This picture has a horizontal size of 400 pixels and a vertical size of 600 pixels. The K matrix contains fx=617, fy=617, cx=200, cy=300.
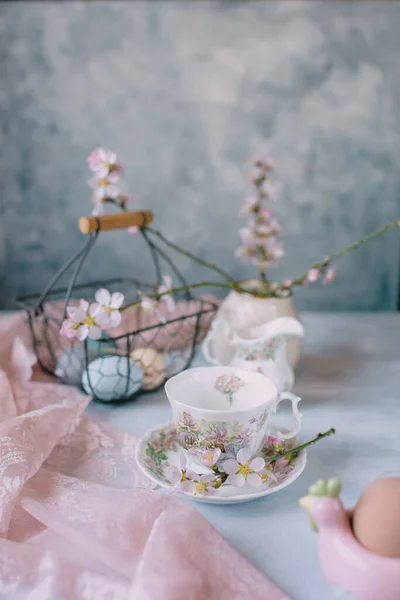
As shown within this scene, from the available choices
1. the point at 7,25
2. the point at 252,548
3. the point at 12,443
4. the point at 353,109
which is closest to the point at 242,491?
the point at 252,548

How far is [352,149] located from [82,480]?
932 millimetres

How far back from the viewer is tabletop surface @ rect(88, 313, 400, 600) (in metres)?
0.54

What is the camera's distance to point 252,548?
549mm

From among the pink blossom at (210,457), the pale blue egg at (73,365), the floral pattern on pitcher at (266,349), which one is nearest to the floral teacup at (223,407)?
the pink blossom at (210,457)

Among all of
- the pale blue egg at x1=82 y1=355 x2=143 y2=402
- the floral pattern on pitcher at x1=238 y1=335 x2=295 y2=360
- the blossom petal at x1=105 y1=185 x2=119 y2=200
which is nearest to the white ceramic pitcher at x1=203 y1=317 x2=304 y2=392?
the floral pattern on pitcher at x1=238 y1=335 x2=295 y2=360

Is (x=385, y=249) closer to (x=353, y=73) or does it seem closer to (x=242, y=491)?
(x=353, y=73)

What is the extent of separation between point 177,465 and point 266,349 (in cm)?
23

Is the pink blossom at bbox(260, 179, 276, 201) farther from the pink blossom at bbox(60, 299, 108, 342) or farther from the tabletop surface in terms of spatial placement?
the pink blossom at bbox(60, 299, 108, 342)

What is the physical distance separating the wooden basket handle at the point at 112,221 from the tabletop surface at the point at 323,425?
246mm

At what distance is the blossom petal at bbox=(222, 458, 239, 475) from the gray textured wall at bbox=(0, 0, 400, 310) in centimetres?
77

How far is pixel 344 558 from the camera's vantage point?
446 millimetres

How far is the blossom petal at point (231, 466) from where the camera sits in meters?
0.60

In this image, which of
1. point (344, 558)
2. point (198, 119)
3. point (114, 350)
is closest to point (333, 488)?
point (344, 558)

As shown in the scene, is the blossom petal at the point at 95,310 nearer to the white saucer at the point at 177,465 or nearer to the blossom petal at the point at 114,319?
the blossom petal at the point at 114,319
